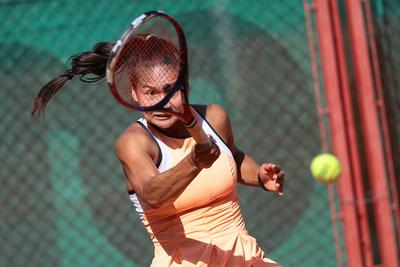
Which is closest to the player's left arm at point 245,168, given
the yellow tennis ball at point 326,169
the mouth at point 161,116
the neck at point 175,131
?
the neck at point 175,131

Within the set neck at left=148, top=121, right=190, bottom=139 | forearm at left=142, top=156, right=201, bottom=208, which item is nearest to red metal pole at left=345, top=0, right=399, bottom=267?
neck at left=148, top=121, right=190, bottom=139

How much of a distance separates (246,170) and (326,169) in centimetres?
117

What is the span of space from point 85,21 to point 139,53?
196 centimetres

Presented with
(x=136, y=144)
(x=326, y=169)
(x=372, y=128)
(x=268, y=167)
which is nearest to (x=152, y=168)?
(x=136, y=144)

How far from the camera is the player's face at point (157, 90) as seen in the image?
2.81 m

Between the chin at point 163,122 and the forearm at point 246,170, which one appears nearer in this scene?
the chin at point 163,122

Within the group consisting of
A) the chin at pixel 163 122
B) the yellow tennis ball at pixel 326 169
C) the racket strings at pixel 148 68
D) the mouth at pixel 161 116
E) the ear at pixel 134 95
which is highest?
the racket strings at pixel 148 68

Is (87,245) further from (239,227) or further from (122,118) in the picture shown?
(239,227)

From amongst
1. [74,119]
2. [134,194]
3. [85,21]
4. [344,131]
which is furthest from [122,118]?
[134,194]

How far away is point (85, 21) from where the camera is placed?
4727mm

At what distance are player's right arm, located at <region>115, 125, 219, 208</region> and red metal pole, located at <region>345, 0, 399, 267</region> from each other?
6.36 feet

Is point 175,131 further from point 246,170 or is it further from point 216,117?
point 246,170

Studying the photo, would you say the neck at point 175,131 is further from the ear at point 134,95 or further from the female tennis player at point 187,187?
the ear at point 134,95

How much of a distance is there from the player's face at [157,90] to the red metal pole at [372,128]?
1.93 meters
